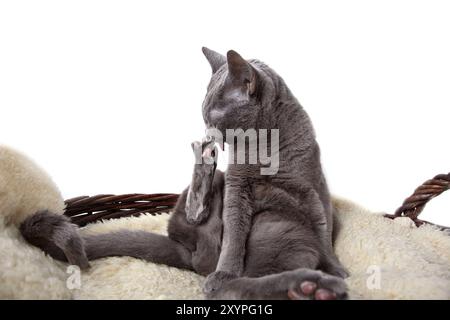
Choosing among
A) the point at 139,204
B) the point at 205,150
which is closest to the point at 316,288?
the point at 205,150

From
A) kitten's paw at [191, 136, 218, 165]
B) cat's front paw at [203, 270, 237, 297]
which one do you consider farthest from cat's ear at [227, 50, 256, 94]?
cat's front paw at [203, 270, 237, 297]

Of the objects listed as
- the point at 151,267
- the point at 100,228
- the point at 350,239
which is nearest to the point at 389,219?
the point at 350,239

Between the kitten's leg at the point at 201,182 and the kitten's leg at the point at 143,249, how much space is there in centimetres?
10

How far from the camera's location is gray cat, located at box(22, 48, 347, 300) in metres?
1.16

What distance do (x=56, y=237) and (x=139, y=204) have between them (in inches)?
20.8

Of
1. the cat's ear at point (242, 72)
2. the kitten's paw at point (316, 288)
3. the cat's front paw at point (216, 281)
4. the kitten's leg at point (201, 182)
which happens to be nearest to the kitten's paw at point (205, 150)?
the kitten's leg at point (201, 182)

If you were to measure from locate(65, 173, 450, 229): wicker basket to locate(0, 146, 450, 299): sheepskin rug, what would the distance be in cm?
7

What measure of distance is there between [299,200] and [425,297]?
Result: 0.34m

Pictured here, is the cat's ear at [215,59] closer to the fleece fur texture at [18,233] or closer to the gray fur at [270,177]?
the gray fur at [270,177]

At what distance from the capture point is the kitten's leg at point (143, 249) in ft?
4.36

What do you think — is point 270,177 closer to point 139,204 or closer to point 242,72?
point 242,72

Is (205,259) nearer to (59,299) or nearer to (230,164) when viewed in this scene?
(230,164)

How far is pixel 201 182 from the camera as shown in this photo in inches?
50.3

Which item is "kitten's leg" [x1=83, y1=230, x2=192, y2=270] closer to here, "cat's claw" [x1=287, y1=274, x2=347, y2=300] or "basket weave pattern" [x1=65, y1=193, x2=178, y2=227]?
"basket weave pattern" [x1=65, y1=193, x2=178, y2=227]
